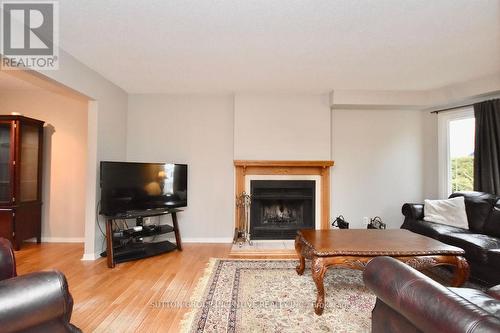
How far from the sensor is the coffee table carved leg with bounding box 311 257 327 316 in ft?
6.45

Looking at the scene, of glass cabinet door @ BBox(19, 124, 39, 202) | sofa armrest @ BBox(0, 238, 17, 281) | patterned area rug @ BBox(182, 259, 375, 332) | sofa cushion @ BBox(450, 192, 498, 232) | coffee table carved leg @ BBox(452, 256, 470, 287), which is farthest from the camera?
glass cabinet door @ BBox(19, 124, 39, 202)

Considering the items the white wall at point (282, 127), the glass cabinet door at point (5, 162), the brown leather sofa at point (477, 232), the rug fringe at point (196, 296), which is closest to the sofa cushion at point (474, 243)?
the brown leather sofa at point (477, 232)

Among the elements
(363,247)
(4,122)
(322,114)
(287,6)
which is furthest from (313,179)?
(4,122)

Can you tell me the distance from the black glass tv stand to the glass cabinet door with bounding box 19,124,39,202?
4.92 feet

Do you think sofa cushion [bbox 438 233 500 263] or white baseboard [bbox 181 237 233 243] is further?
white baseboard [bbox 181 237 233 243]

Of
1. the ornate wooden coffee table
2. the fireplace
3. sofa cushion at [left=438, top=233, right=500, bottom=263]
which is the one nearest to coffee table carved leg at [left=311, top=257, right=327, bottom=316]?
the ornate wooden coffee table

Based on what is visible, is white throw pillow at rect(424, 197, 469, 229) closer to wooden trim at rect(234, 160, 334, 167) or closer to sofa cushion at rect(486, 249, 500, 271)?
sofa cushion at rect(486, 249, 500, 271)

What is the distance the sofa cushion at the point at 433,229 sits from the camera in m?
2.80

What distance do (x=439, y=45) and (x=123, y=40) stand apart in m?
3.21

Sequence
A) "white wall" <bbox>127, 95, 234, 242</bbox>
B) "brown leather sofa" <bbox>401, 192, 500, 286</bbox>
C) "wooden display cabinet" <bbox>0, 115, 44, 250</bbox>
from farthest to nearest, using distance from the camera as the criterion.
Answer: "white wall" <bbox>127, 95, 234, 242</bbox> → "wooden display cabinet" <bbox>0, 115, 44, 250</bbox> → "brown leather sofa" <bbox>401, 192, 500, 286</bbox>

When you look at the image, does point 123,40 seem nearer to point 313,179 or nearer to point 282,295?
point 282,295

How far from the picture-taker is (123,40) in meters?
2.39

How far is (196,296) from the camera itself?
224 cm

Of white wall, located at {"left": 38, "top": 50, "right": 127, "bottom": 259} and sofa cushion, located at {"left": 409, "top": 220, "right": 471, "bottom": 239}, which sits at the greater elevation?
white wall, located at {"left": 38, "top": 50, "right": 127, "bottom": 259}
